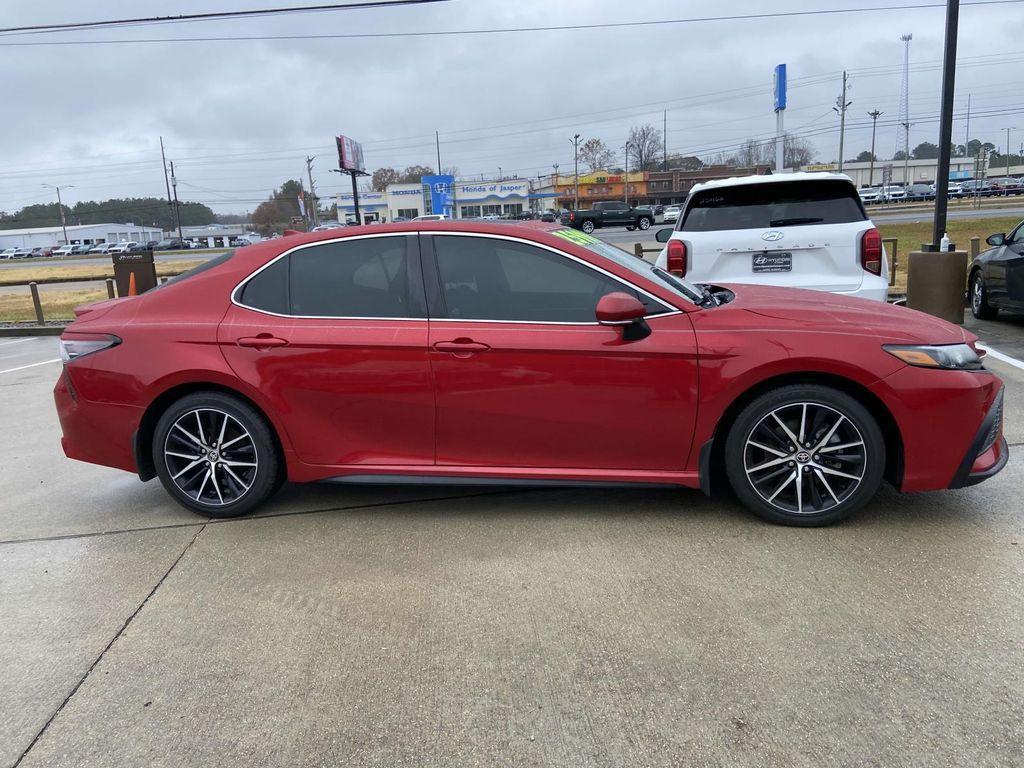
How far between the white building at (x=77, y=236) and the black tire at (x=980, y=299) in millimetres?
115156

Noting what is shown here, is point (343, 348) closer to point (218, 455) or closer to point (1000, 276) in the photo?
point (218, 455)

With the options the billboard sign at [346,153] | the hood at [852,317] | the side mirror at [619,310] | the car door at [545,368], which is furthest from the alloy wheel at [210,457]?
the billboard sign at [346,153]

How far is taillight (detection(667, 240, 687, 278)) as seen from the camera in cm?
670

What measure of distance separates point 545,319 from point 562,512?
1140 mm

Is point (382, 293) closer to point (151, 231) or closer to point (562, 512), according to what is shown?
point (562, 512)

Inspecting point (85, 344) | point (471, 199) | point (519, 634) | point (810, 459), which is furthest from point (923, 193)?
point (519, 634)

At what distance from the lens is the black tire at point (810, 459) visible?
371cm

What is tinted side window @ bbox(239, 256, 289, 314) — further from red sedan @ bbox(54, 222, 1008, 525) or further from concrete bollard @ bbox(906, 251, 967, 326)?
concrete bollard @ bbox(906, 251, 967, 326)

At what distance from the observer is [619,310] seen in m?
3.70

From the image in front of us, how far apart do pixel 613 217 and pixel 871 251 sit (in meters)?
42.2

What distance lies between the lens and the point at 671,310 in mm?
3877

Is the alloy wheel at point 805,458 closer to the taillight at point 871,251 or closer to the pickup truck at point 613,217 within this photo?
the taillight at point 871,251

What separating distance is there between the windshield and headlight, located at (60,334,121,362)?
2652 millimetres

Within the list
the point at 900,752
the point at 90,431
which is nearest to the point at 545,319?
the point at 900,752
